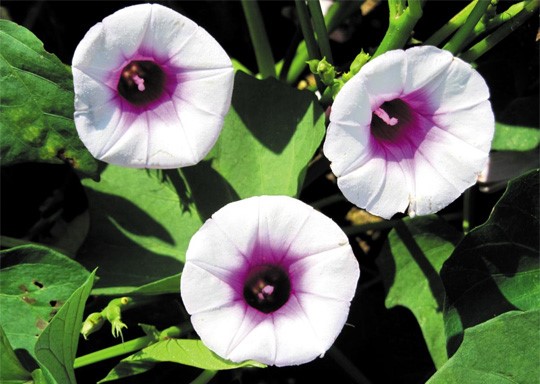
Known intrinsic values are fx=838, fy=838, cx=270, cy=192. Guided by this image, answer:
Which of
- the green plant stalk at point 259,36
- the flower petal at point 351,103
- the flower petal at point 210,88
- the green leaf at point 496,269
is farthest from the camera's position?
the green plant stalk at point 259,36

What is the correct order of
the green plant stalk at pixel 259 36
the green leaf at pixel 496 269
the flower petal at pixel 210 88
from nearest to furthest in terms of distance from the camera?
the flower petal at pixel 210 88 → the green leaf at pixel 496 269 → the green plant stalk at pixel 259 36

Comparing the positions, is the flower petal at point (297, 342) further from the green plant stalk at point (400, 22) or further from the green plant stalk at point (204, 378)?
the green plant stalk at point (400, 22)

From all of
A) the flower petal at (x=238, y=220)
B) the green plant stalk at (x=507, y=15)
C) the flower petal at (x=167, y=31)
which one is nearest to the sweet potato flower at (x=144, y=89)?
the flower petal at (x=167, y=31)

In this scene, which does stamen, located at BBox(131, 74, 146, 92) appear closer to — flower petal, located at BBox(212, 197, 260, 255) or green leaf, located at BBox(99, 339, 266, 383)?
flower petal, located at BBox(212, 197, 260, 255)

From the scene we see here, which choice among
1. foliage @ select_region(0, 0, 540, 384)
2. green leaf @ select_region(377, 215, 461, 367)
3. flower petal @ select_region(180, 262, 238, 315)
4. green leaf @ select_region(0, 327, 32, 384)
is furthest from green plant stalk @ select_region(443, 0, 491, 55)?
green leaf @ select_region(0, 327, 32, 384)

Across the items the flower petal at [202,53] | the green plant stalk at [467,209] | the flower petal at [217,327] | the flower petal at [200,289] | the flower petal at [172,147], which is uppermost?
the flower petal at [202,53]

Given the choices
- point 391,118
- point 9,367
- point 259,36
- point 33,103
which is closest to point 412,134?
point 391,118

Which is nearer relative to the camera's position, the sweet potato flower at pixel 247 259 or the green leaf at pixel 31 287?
the sweet potato flower at pixel 247 259
